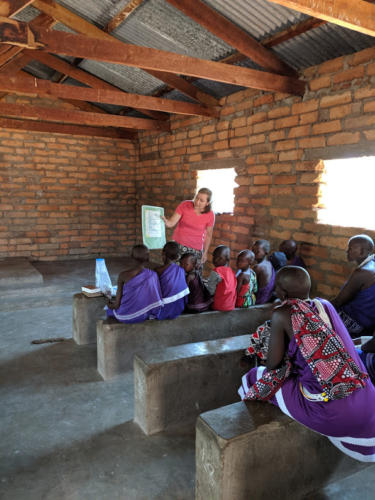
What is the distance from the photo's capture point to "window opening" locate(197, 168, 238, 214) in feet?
20.8

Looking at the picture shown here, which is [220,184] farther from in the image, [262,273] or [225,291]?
[225,291]

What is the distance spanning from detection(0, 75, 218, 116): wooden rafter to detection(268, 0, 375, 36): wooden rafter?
3.37 meters

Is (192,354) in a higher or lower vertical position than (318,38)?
lower

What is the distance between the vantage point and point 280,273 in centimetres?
193

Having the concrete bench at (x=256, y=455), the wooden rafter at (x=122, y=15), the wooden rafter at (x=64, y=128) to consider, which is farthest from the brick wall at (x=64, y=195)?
the concrete bench at (x=256, y=455)

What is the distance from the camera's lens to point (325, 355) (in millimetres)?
1714

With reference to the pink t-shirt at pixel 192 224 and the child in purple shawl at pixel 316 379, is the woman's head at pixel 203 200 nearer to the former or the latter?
the pink t-shirt at pixel 192 224

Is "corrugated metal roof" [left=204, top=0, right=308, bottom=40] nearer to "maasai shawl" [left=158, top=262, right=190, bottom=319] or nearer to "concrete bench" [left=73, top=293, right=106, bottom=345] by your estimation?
"maasai shawl" [left=158, top=262, right=190, bottom=319]

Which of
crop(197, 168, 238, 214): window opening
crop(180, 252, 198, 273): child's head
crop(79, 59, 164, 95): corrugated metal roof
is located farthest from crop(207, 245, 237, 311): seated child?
crop(79, 59, 164, 95): corrugated metal roof

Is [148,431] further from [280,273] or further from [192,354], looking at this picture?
[280,273]

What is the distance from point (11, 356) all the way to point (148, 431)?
192cm

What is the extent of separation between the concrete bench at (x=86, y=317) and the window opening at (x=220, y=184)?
2.94 meters

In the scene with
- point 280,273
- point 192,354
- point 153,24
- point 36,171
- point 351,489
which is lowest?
point 351,489

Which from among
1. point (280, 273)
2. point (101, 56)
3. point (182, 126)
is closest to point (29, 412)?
point (280, 273)
